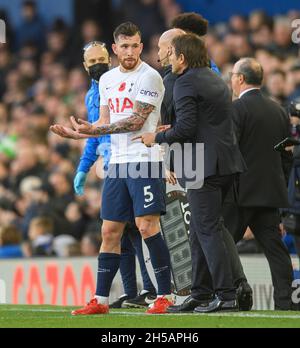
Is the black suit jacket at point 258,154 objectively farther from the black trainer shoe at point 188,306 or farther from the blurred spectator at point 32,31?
the blurred spectator at point 32,31

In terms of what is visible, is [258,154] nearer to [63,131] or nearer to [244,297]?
[244,297]

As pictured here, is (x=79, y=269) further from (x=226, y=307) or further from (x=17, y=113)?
(x=17, y=113)

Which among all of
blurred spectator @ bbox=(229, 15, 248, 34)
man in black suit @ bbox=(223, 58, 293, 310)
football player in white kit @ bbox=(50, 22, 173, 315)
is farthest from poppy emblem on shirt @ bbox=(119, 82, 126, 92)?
blurred spectator @ bbox=(229, 15, 248, 34)

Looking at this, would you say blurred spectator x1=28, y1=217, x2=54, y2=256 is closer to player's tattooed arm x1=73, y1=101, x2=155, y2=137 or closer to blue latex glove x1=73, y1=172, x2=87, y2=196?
blue latex glove x1=73, y1=172, x2=87, y2=196

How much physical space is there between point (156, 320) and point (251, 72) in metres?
2.55

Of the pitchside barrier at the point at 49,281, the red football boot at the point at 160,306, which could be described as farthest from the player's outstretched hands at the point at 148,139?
the pitchside barrier at the point at 49,281

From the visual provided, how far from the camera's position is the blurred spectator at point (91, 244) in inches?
549

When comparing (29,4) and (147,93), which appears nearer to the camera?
(147,93)

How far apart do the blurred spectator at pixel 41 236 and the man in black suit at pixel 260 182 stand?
5590 millimetres

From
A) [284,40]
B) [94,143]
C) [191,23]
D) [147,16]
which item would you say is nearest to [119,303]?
[94,143]

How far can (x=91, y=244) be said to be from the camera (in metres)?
14.0

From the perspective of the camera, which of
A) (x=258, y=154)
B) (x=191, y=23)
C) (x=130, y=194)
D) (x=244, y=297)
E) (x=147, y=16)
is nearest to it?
(x=130, y=194)

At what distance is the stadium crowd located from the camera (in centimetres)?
1459
